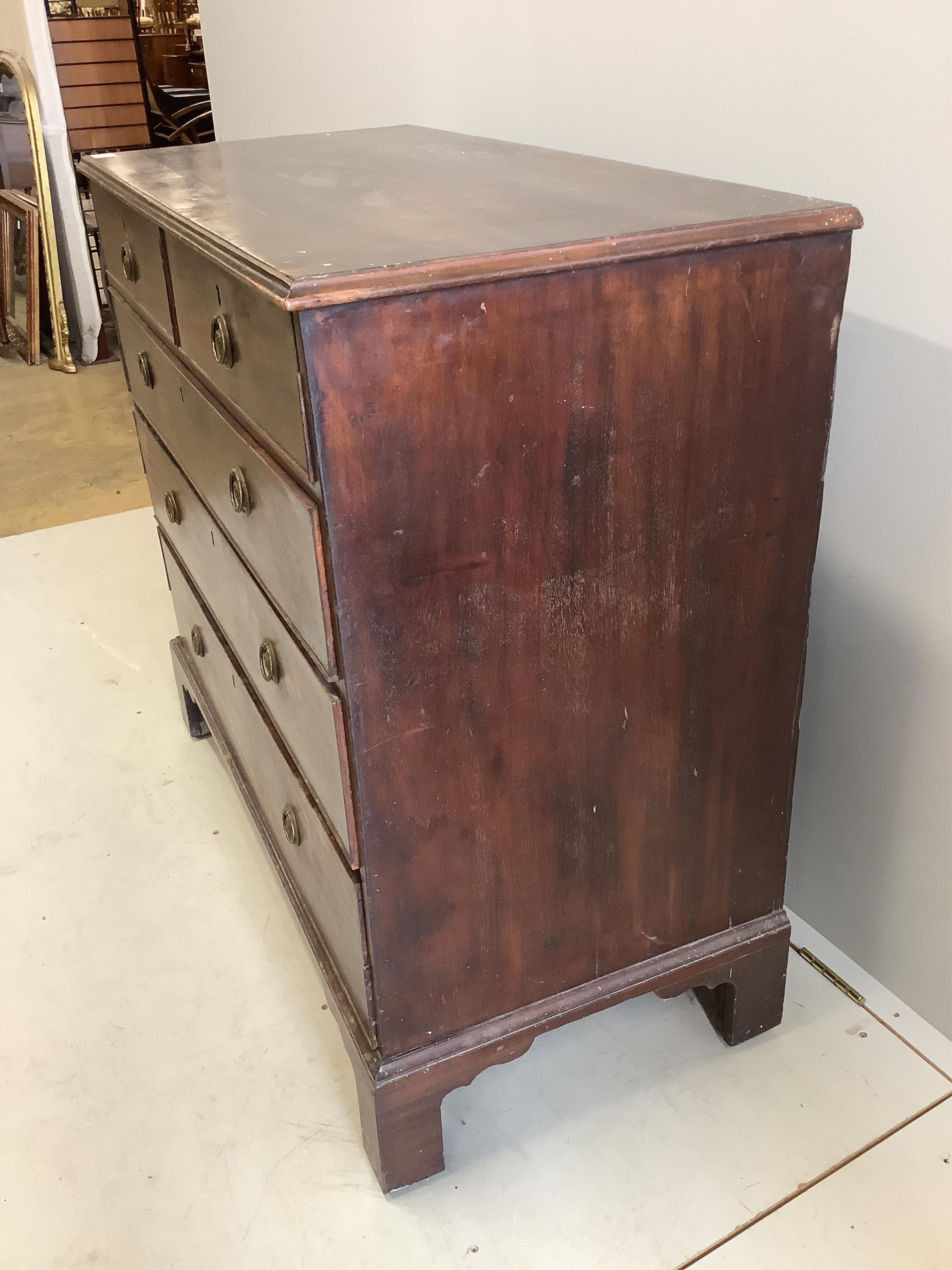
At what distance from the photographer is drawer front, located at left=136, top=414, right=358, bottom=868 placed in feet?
3.81

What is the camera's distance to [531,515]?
3.51ft

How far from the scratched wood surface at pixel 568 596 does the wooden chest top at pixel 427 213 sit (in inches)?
0.9

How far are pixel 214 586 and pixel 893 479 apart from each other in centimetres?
100

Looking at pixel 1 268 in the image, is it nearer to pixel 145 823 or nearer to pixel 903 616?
pixel 145 823

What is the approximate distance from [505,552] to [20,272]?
4514 mm

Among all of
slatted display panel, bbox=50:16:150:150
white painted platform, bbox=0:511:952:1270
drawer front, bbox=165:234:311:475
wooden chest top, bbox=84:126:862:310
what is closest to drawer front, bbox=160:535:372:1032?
white painted platform, bbox=0:511:952:1270

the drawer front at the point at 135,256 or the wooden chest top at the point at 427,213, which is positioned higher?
the wooden chest top at the point at 427,213

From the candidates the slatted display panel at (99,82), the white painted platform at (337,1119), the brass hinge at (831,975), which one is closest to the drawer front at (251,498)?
the white painted platform at (337,1119)

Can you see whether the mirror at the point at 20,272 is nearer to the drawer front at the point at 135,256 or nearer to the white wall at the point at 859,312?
the drawer front at the point at 135,256

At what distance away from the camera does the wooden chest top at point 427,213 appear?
932 mm

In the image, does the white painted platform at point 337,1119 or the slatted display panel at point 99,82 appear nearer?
the white painted platform at point 337,1119

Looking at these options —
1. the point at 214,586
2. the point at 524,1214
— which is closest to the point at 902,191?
the point at 214,586

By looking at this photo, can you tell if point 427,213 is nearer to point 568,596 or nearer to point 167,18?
point 568,596

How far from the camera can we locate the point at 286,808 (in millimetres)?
1489
